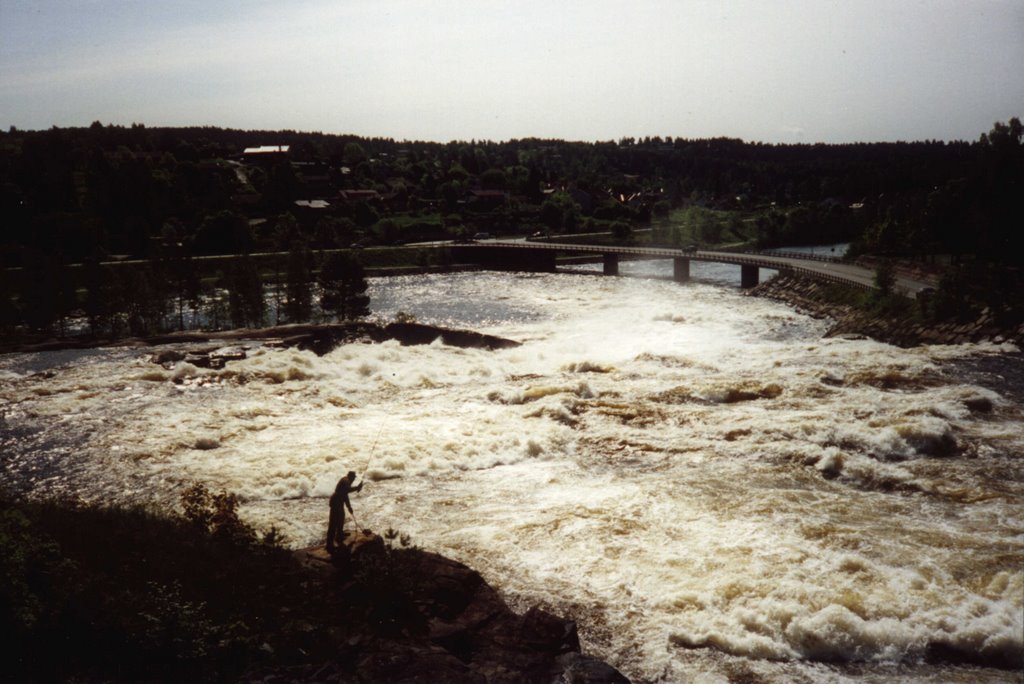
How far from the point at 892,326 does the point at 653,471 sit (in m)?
35.5

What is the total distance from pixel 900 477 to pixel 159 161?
537 feet

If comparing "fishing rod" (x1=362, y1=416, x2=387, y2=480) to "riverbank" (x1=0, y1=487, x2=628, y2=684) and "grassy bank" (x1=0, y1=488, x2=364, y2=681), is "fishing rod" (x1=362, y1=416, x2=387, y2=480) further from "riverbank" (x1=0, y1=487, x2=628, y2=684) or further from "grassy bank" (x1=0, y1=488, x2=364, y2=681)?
"riverbank" (x1=0, y1=487, x2=628, y2=684)

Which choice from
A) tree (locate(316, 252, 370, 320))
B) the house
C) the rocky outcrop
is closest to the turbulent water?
the rocky outcrop

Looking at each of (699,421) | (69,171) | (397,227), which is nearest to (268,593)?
(699,421)

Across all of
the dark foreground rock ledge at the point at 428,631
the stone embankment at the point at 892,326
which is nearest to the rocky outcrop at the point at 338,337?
the stone embankment at the point at 892,326

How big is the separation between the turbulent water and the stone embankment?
12.7ft

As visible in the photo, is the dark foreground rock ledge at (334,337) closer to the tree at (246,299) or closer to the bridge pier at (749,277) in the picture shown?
the tree at (246,299)

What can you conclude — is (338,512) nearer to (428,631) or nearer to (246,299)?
(428,631)

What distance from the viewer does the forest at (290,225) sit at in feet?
216

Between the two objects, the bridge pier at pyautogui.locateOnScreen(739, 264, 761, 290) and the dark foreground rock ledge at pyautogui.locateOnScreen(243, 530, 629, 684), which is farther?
the bridge pier at pyautogui.locateOnScreen(739, 264, 761, 290)

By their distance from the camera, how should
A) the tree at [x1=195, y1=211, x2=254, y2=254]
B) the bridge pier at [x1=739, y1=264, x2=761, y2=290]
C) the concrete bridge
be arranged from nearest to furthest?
1. the concrete bridge
2. the bridge pier at [x1=739, y1=264, x2=761, y2=290]
3. the tree at [x1=195, y1=211, x2=254, y2=254]

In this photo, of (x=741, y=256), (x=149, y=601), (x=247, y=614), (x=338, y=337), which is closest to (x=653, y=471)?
(x=247, y=614)

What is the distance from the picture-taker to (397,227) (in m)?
130

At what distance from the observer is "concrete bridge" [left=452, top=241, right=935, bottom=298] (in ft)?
234
